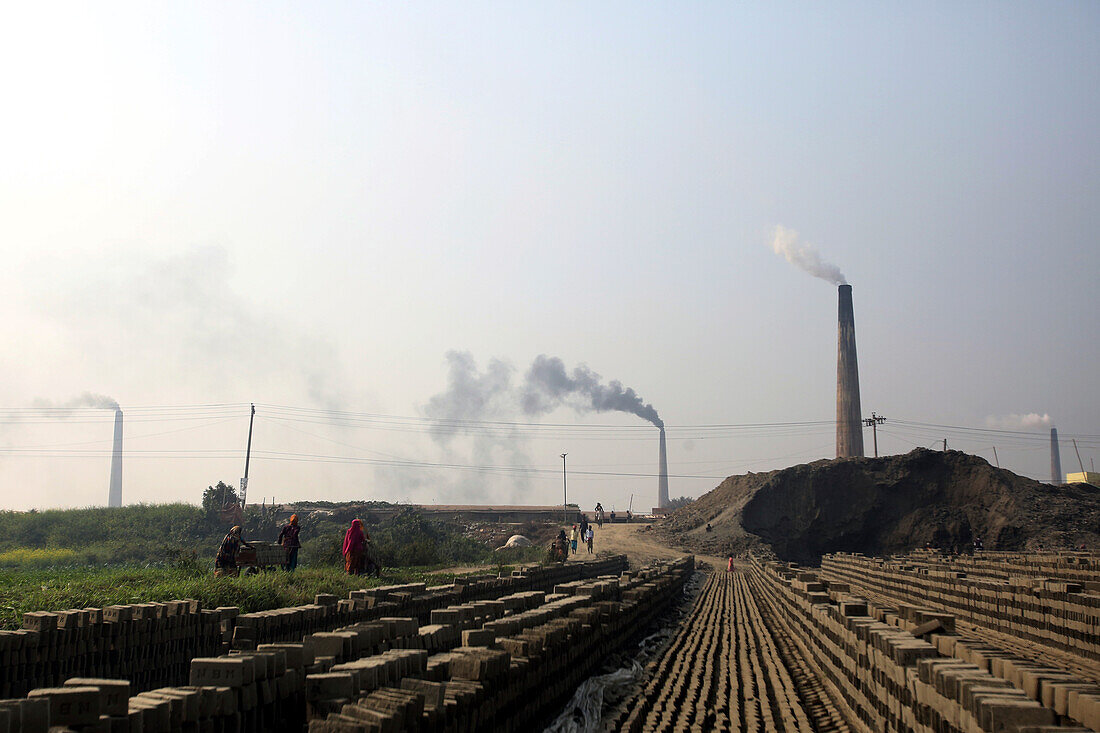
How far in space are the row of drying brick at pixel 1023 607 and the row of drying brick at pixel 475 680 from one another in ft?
22.6

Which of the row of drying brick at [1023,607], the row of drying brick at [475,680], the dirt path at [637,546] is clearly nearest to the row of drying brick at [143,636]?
the row of drying brick at [475,680]

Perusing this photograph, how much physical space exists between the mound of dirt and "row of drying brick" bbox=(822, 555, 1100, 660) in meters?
34.2

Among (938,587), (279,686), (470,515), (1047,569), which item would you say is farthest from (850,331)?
(279,686)

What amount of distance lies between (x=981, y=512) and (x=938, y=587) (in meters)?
42.5

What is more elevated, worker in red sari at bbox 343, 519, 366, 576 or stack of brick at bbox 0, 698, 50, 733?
stack of brick at bbox 0, 698, 50, 733

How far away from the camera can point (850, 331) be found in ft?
230

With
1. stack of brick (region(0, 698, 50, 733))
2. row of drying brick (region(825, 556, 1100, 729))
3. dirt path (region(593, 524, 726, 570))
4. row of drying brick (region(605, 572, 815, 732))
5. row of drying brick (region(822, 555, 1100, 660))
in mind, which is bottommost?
dirt path (region(593, 524, 726, 570))

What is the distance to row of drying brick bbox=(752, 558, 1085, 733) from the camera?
550 centimetres

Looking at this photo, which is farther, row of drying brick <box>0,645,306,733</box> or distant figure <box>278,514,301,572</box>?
distant figure <box>278,514,301,572</box>

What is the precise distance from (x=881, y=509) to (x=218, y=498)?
153 feet

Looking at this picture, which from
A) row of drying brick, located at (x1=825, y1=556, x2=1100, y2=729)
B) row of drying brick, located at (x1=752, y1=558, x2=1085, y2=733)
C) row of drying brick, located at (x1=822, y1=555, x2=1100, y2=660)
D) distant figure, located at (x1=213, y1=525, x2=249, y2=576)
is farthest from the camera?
distant figure, located at (x1=213, y1=525, x2=249, y2=576)

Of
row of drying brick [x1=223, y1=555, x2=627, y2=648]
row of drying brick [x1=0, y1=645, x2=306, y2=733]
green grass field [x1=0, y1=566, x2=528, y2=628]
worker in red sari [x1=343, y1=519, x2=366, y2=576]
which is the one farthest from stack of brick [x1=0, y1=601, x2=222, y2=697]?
worker in red sari [x1=343, y1=519, x2=366, y2=576]

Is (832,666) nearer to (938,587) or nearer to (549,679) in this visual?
(549,679)

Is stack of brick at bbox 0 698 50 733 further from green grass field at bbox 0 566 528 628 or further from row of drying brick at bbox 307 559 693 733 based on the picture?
green grass field at bbox 0 566 528 628
